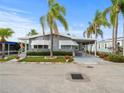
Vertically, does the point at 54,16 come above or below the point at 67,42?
above

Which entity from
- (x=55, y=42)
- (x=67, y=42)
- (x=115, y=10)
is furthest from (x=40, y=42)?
(x=115, y=10)

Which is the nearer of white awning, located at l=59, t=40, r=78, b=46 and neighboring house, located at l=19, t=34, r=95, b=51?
neighboring house, located at l=19, t=34, r=95, b=51

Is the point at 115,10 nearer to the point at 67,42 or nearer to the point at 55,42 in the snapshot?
the point at 67,42

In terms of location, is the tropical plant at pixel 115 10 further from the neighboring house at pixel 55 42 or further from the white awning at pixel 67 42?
the neighboring house at pixel 55 42

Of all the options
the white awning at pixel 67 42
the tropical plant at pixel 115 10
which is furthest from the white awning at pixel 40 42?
the tropical plant at pixel 115 10

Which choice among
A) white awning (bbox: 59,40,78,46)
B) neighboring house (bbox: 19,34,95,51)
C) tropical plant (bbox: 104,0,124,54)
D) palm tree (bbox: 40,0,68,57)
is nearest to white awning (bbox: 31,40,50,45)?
neighboring house (bbox: 19,34,95,51)

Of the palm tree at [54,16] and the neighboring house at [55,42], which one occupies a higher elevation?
the palm tree at [54,16]

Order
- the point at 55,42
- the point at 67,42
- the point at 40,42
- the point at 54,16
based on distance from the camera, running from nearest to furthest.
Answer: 1. the point at 54,16
2. the point at 40,42
3. the point at 67,42
4. the point at 55,42

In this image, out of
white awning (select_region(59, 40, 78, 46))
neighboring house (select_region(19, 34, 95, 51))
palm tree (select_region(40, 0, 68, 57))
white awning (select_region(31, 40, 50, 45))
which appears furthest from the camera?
white awning (select_region(59, 40, 78, 46))

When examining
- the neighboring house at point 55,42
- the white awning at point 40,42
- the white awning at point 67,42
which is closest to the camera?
the white awning at point 40,42

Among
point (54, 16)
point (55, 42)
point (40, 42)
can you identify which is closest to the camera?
point (54, 16)

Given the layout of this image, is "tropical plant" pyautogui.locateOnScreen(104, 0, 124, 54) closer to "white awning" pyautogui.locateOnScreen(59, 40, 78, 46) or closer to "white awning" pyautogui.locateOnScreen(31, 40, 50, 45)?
"white awning" pyautogui.locateOnScreen(59, 40, 78, 46)

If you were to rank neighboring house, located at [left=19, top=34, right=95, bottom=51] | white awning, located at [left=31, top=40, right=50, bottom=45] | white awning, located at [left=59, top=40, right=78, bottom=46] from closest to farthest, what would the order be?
1. white awning, located at [left=31, top=40, right=50, bottom=45]
2. neighboring house, located at [left=19, top=34, right=95, bottom=51]
3. white awning, located at [left=59, top=40, right=78, bottom=46]

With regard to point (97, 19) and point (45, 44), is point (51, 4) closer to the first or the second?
point (45, 44)
